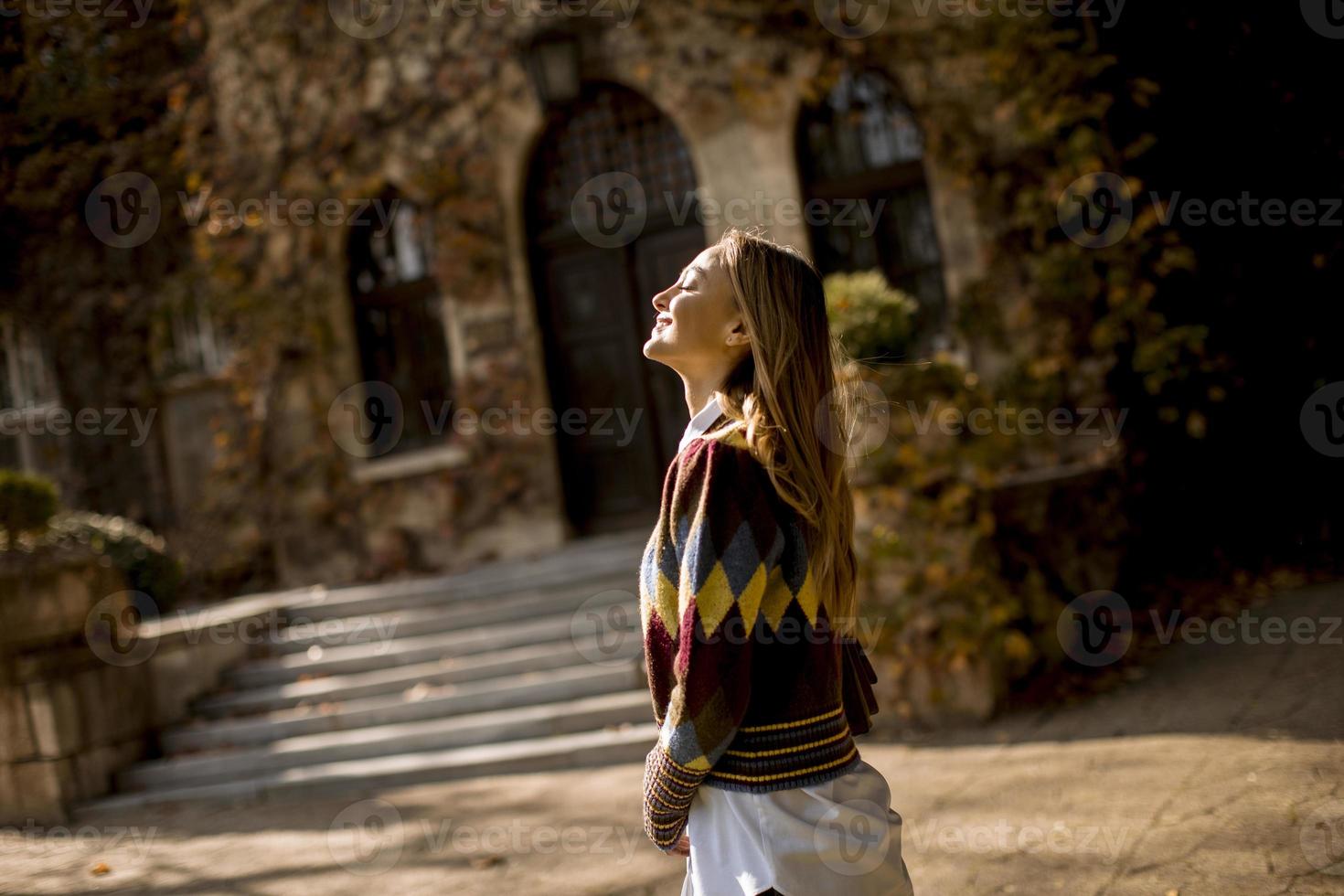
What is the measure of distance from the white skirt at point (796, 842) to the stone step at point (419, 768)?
360cm

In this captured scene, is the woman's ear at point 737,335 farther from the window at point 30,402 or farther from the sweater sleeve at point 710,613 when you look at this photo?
the window at point 30,402

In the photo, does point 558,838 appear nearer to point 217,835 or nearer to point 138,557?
point 217,835

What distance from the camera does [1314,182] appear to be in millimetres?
6539

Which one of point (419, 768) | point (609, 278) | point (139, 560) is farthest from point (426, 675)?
point (609, 278)

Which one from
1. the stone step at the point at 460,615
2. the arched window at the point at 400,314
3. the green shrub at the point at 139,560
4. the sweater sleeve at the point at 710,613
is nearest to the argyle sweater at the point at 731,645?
the sweater sleeve at the point at 710,613

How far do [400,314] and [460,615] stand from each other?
3.67m

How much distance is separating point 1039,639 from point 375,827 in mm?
3248

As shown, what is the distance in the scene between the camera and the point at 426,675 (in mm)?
6309

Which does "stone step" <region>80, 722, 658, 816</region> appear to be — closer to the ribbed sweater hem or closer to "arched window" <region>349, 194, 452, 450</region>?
the ribbed sweater hem

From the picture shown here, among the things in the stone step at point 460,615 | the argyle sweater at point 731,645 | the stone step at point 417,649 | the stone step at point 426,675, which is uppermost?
the argyle sweater at point 731,645

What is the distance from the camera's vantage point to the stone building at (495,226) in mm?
8508

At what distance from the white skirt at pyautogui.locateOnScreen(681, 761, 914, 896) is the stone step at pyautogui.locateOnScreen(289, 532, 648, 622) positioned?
504 cm

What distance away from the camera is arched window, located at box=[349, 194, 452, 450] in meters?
9.47

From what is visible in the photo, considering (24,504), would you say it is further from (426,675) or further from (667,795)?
(667,795)
